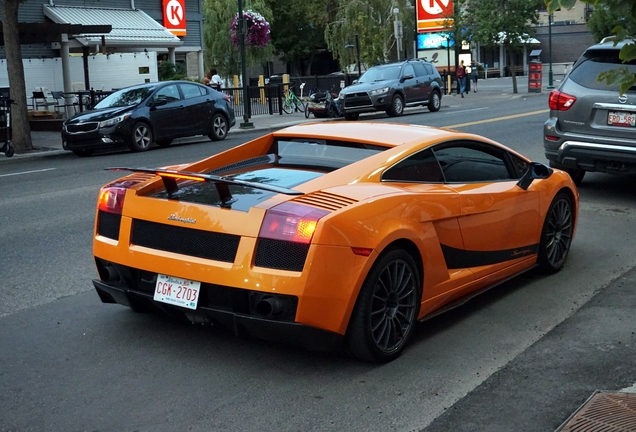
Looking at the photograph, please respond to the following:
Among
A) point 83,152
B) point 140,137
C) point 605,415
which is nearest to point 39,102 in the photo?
point 83,152

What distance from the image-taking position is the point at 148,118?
768 inches

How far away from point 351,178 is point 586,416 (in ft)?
6.64

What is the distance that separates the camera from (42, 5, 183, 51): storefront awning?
32156 millimetres

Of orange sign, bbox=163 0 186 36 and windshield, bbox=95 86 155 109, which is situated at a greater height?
orange sign, bbox=163 0 186 36

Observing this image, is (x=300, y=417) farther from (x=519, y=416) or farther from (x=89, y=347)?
(x=89, y=347)

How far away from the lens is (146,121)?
19484 mm

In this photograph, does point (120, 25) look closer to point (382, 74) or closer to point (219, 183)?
point (382, 74)

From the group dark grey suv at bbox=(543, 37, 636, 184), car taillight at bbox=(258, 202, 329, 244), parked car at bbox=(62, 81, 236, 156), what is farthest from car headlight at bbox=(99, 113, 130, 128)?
car taillight at bbox=(258, 202, 329, 244)

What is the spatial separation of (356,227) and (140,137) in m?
15.2

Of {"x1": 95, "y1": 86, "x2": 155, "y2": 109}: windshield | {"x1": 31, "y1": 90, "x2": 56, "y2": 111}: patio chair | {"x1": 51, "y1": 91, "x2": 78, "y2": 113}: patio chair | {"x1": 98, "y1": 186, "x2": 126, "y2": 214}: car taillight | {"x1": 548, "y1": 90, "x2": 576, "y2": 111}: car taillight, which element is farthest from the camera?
{"x1": 31, "y1": 90, "x2": 56, "y2": 111}: patio chair

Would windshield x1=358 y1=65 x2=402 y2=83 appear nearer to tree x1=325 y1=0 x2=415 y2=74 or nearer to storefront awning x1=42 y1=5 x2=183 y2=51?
storefront awning x1=42 y1=5 x2=183 y2=51

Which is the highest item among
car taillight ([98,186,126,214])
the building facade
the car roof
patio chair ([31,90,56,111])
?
the building facade

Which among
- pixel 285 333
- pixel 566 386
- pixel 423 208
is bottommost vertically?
pixel 566 386

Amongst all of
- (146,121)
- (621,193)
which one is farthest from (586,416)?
(146,121)
